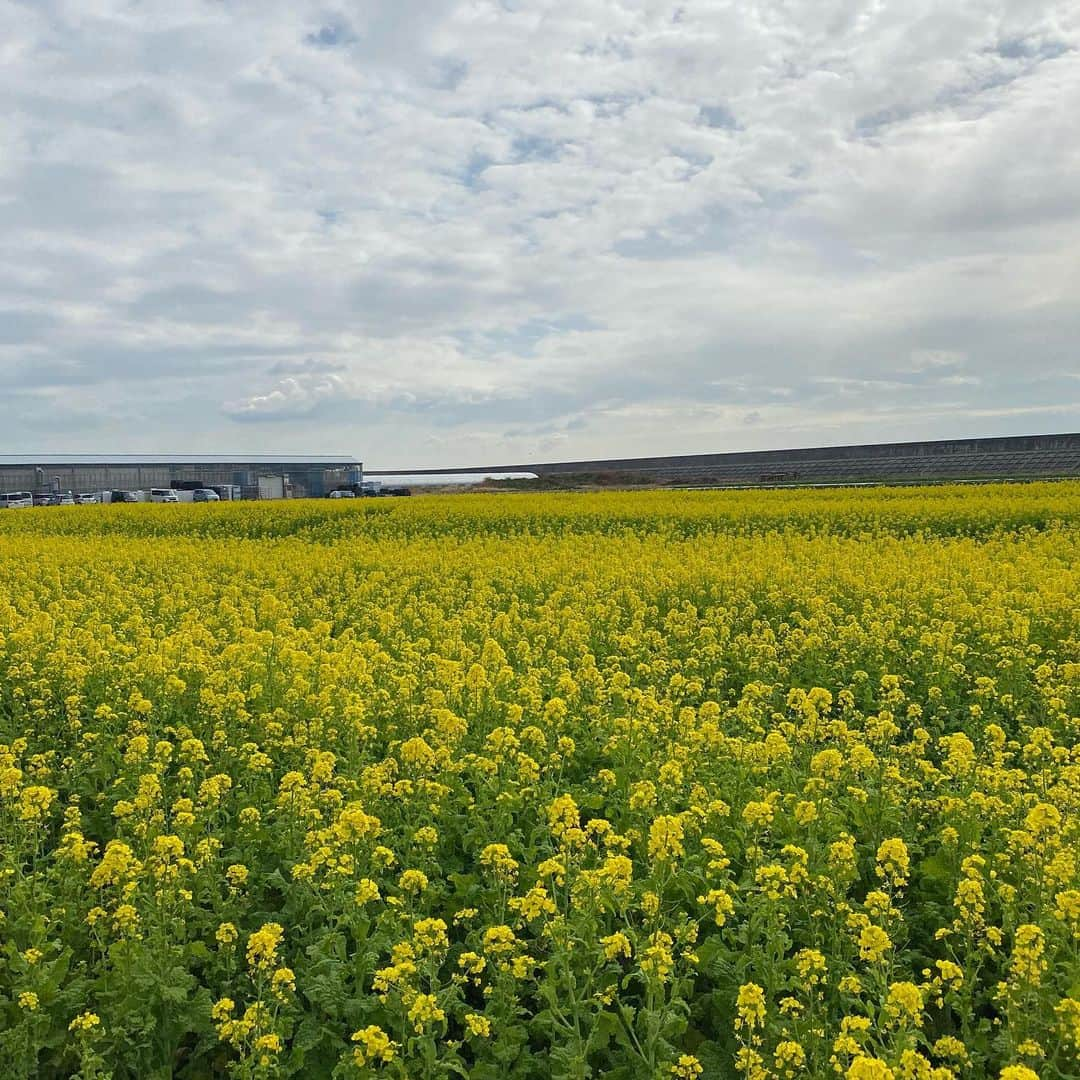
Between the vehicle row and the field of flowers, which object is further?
the vehicle row

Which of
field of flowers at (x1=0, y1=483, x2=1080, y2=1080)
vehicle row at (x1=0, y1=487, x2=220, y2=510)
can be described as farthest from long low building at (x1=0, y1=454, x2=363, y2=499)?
field of flowers at (x1=0, y1=483, x2=1080, y2=1080)

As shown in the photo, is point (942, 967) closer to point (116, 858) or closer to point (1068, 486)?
point (116, 858)

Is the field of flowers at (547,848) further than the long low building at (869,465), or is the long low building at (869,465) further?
the long low building at (869,465)

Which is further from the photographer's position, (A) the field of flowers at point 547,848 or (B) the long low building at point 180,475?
(B) the long low building at point 180,475

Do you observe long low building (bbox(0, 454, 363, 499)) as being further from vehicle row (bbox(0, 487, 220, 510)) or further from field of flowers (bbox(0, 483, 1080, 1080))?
field of flowers (bbox(0, 483, 1080, 1080))

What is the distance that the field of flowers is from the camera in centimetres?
342

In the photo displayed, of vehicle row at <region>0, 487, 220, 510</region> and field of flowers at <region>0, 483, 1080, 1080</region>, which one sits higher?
vehicle row at <region>0, 487, 220, 510</region>

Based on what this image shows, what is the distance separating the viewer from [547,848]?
4711mm

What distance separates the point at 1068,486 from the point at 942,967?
95.6 ft

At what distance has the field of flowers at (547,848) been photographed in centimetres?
342

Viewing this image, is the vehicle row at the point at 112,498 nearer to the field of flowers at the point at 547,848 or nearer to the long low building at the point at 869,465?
the long low building at the point at 869,465

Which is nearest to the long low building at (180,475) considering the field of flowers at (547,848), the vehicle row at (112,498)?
the vehicle row at (112,498)

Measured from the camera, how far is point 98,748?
6.71 meters

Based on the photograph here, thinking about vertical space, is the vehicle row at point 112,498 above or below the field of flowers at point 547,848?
above
